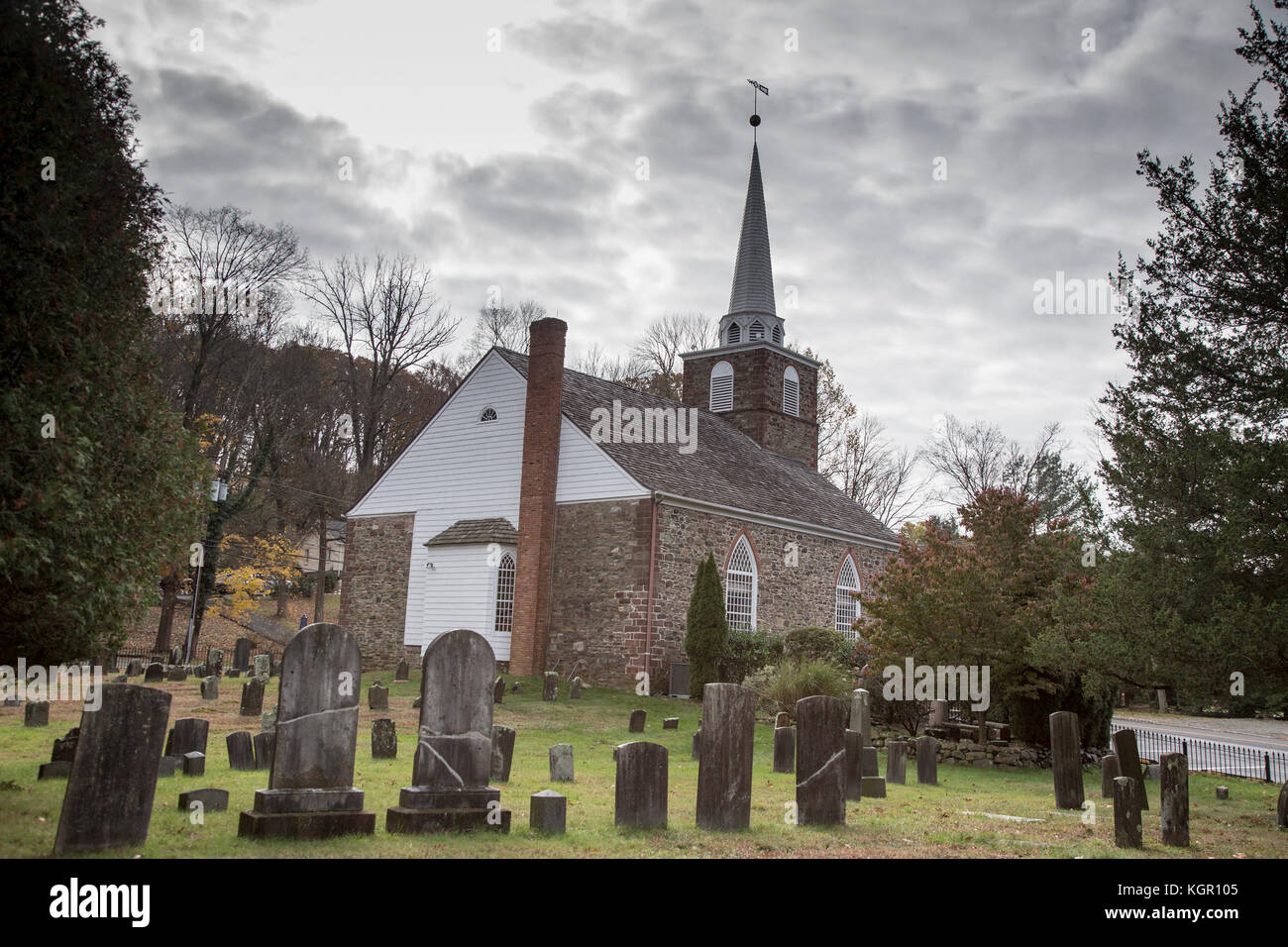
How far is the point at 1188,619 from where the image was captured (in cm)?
1134

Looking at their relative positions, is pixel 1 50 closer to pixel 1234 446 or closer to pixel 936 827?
pixel 936 827

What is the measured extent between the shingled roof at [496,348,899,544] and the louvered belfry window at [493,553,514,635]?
4.22 m

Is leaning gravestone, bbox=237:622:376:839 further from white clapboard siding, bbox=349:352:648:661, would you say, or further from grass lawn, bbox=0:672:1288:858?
white clapboard siding, bbox=349:352:648:661

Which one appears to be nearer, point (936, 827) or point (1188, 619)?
point (936, 827)

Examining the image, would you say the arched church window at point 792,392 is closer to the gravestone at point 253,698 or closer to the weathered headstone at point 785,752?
the weathered headstone at point 785,752

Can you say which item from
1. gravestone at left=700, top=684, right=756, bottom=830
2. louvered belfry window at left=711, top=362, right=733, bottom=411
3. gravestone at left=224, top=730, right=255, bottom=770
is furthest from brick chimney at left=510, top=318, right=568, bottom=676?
gravestone at left=700, top=684, right=756, bottom=830

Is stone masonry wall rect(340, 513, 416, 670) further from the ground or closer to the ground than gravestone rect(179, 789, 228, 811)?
further from the ground

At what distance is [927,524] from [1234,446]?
24.2 feet

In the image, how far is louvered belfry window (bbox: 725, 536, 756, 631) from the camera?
27.1 m

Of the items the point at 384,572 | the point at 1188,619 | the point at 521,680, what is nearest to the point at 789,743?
the point at 1188,619

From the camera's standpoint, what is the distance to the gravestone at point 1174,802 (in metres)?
9.29

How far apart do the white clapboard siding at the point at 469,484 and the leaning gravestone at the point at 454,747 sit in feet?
54.6

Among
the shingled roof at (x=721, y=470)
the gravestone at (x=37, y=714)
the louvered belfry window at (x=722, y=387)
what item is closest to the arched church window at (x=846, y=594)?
the shingled roof at (x=721, y=470)

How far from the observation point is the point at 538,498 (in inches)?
1026
